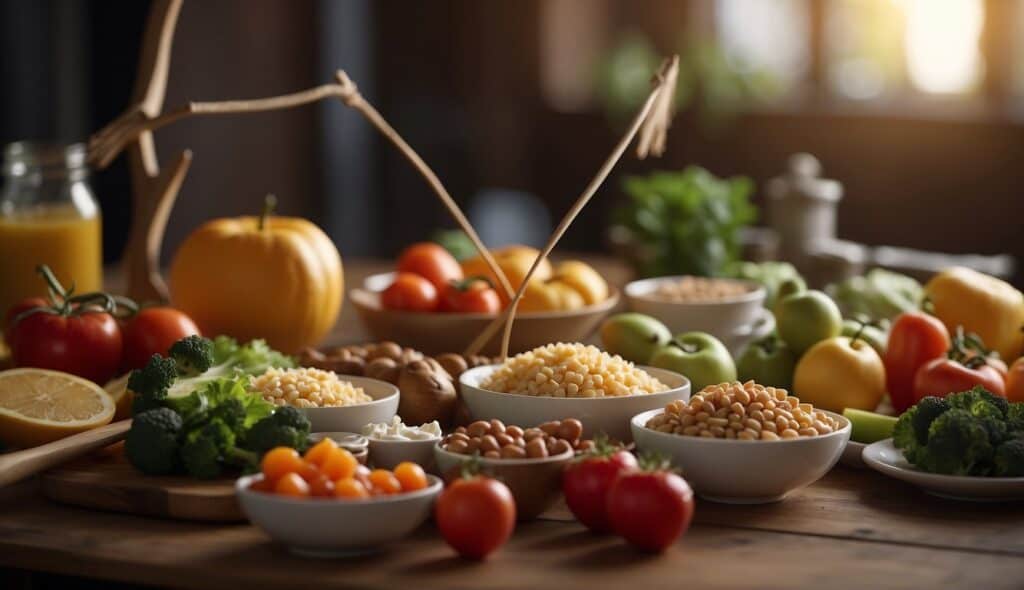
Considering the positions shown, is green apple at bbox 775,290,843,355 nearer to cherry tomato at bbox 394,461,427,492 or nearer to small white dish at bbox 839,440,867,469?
small white dish at bbox 839,440,867,469

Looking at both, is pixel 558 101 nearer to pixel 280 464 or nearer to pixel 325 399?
pixel 325 399

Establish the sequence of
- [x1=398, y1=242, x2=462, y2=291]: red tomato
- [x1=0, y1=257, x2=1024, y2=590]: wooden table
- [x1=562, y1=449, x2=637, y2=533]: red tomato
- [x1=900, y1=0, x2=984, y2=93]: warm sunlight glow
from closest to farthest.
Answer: [x1=0, y1=257, x2=1024, y2=590]: wooden table → [x1=562, y1=449, x2=637, y2=533]: red tomato → [x1=398, y1=242, x2=462, y2=291]: red tomato → [x1=900, y1=0, x2=984, y2=93]: warm sunlight glow

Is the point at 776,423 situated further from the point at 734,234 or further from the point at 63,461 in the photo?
the point at 734,234

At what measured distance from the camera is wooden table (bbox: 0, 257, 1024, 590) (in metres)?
1.47

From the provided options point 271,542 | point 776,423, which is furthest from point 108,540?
point 776,423

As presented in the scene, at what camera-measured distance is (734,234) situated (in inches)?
129

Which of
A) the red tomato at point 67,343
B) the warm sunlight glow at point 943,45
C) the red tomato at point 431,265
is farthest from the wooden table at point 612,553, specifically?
the warm sunlight glow at point 943,45

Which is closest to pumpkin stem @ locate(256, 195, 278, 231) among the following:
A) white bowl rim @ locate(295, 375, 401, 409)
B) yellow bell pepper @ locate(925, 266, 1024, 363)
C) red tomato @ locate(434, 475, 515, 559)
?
white bowl rim @ locate(295, 375, 401, 409)

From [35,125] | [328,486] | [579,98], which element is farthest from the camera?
[579,98]

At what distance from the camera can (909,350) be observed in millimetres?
2238

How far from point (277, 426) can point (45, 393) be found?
479 millimetres

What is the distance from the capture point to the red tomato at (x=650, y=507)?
1.51 meters

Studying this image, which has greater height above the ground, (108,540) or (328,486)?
(328,486)

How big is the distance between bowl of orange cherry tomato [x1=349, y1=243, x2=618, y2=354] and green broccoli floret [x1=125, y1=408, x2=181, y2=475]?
792mm
